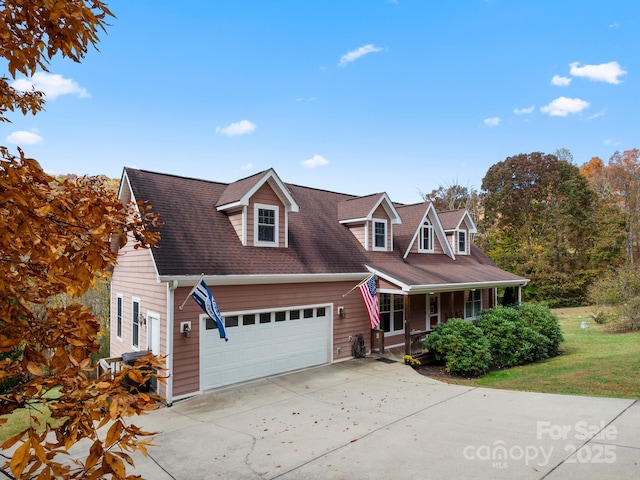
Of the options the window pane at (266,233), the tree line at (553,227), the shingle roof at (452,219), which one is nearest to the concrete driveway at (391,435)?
the window pane at (266,233)

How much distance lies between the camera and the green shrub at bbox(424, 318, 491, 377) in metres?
12.7

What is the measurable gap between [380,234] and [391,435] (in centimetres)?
1080

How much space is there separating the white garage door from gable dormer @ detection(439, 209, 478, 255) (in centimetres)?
1079

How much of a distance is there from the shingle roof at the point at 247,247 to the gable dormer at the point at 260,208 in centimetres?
28

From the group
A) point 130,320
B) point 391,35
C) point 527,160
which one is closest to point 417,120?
point 391,35

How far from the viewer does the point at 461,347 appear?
1298 cm

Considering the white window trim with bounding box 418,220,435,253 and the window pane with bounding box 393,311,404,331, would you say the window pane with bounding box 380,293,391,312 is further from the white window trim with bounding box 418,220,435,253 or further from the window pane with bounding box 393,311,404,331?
the white window trim with bounding box 418,220,435,253

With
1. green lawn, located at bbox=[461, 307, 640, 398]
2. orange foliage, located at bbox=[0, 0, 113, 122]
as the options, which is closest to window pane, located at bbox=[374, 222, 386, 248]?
green lawn, located at bbox=[461, 307, 640, 398]

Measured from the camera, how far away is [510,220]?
39156mm

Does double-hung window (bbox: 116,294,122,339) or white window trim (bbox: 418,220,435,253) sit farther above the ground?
white window trim (bbox: 418,220,435,253)

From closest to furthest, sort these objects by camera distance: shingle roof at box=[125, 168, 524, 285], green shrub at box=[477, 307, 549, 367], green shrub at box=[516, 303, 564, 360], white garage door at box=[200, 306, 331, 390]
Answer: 1. white garage door at box=[200, 306, 331, 390]
2. shingle roof at box=[125, 168, 524, 285]
3. green shrub at box=[477, 307, 549, 367]
4. green shrub at box=[516, 303, 564, 360]

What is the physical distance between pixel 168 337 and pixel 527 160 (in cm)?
3980

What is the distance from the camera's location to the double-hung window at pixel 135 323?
12695 millimetres

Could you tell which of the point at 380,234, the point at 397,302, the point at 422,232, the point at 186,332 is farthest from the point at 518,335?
the point at 186,332
